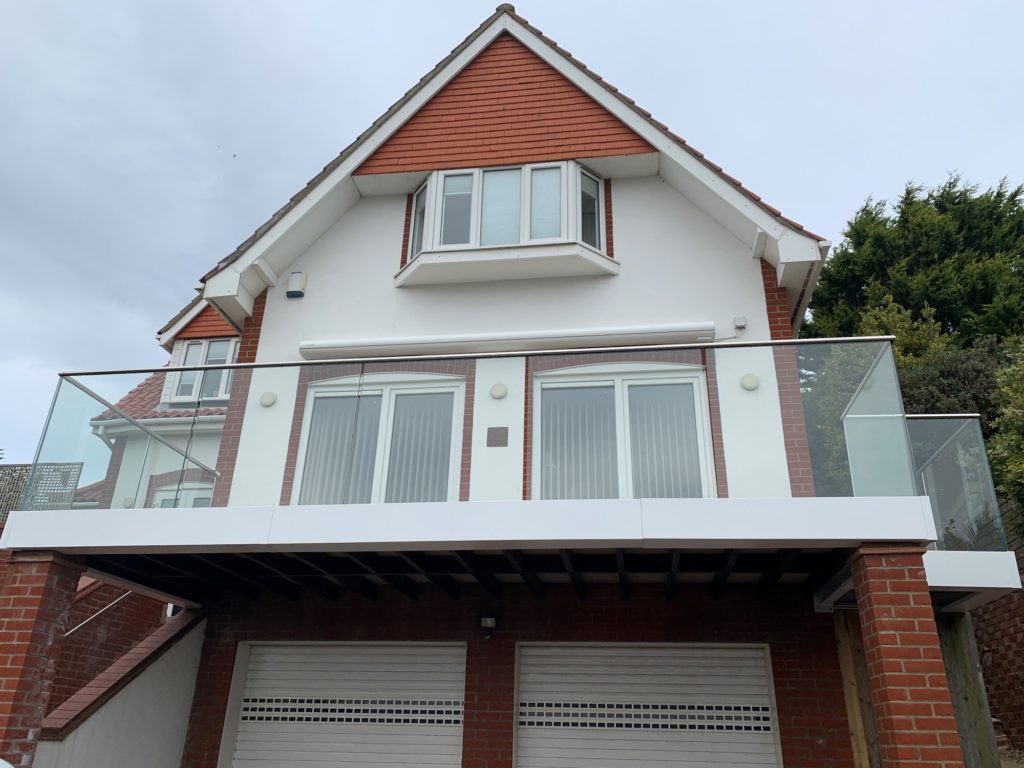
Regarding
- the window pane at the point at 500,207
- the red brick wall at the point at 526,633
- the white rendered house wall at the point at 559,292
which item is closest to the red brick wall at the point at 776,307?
the white rendered house wall at the point at 559,292

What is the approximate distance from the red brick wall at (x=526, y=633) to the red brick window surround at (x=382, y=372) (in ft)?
8.02

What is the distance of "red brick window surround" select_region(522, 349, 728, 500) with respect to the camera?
7.14 m

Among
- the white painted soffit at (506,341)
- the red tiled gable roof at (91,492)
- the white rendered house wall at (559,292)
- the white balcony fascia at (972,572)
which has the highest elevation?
the white rendered house wall at (559,292)

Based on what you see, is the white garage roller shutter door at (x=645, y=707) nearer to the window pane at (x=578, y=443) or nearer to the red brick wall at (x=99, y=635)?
the window pane at (x=578, y=443)

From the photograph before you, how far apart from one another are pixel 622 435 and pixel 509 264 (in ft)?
12.0

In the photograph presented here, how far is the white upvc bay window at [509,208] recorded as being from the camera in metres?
10.5

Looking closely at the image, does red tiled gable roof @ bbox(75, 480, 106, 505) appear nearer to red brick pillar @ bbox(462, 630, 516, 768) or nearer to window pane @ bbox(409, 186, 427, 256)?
red brick pillar @ bbox(462, 630, 516, 768)

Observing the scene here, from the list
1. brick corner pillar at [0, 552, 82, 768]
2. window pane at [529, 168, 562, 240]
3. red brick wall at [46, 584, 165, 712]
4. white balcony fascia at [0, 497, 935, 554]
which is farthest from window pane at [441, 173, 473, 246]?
red brick wall at [46, 584, 165, 712]

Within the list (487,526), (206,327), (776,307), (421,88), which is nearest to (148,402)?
(487,526)

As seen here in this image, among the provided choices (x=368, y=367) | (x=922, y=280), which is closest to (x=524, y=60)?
(x=368, y=367)

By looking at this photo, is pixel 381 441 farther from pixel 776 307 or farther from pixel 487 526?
pixel 776 307

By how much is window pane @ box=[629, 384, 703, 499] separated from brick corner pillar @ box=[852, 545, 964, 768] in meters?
1.55

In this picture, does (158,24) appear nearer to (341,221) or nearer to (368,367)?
(341,221)

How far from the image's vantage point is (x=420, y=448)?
7.54 m
